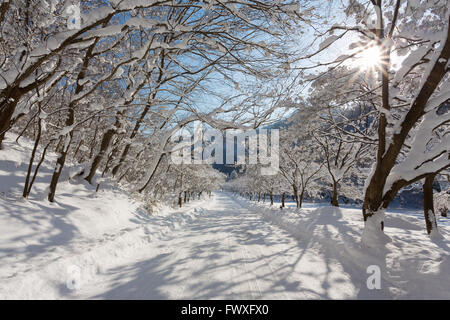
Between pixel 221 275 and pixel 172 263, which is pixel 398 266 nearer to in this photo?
pixel 221 275

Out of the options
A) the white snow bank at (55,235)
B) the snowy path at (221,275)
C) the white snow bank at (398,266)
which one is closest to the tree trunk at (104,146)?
the white snow bank at (55,235)

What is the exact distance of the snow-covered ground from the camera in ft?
9.43

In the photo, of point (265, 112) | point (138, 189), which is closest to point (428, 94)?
point (265, 112)

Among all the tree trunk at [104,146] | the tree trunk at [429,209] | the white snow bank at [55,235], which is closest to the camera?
the white snow bank at [55,235]

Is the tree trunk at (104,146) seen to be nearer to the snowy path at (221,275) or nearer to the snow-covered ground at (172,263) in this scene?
the snow-covered ground at (172,263)

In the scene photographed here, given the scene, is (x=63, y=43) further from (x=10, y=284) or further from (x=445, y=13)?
(x=445, y=13)

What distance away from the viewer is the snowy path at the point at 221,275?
292 cm

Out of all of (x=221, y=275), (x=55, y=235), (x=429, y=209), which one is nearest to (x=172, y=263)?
(x=221, y=275)

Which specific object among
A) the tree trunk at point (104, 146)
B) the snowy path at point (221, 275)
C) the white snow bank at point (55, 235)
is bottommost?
the snowy path at point (221, 275)

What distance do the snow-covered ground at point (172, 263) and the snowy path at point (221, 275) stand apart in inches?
0.7

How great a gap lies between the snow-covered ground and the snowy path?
0.06ft

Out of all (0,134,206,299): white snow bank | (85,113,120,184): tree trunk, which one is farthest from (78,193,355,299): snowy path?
(85,113,120,184): tree trunk

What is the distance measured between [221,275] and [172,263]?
1.23 metres

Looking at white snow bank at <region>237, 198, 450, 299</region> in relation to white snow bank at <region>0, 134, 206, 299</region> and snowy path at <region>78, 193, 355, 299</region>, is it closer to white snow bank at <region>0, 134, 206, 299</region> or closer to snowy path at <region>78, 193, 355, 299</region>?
snowy path at <region>78, 193, 355, 299</region>
